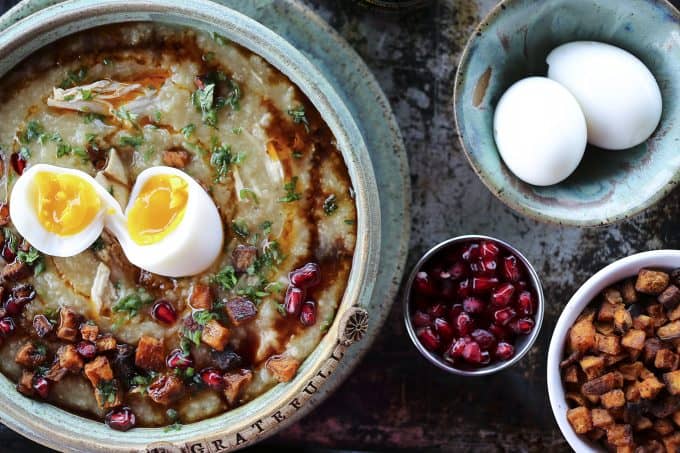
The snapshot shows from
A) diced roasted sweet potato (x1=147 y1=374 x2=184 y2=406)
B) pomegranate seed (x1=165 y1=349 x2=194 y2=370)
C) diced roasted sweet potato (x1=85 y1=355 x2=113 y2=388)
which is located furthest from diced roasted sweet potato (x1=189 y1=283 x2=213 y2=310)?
diced roasted sweet potato (x1=85 y1=355 x2=113 y2=388)

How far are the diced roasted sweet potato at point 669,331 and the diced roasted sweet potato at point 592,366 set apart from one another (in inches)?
10.8

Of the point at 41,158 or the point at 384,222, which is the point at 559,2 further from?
the point at 41,158

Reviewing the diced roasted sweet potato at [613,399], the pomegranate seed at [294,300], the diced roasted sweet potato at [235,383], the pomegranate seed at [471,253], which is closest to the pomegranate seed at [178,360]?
the diced roasted sweet potato at [235,383]

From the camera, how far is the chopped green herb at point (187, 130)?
9.29ft

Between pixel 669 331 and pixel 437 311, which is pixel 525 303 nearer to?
pixel 437 311

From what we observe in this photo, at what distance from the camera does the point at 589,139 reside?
3020 millimetres

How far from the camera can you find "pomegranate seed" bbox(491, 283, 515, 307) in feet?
10.1

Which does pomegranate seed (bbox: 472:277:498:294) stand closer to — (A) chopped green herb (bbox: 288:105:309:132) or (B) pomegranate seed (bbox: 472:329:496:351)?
(B) pomegranate seed (bbox: 472:329:496:351)

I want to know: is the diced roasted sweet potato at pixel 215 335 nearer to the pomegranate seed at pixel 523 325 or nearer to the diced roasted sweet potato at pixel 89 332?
the diced roasted sweet potato at pixel 89 332

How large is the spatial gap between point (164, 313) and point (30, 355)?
54cm

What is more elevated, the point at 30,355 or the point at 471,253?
the point at 471,253

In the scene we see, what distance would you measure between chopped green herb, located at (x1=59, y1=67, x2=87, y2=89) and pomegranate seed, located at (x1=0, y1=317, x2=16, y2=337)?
0.91 meters

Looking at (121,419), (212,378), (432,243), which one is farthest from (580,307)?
(121,419)

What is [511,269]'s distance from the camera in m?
3.10
